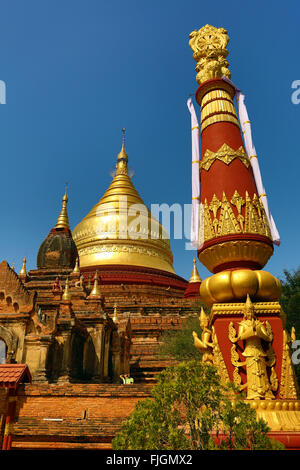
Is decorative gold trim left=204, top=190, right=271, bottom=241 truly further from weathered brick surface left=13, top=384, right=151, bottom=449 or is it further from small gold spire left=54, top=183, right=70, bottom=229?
small gold spire left=54, top=183, right=70, bottom=229

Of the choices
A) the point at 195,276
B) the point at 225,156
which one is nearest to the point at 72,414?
the point at 225,156

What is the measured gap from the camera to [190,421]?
490 centimetres

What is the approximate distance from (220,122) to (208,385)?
6.60 metres

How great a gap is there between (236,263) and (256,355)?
6.45 ft

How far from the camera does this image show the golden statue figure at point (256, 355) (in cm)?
679

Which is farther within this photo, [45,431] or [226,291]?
[45,431]

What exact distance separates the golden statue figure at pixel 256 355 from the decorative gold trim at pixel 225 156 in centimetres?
340

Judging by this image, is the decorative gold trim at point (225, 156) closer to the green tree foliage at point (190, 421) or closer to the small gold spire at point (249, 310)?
the small gold spire at point (249, 310)

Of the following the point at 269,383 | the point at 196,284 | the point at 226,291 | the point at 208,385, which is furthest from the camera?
the point at 196,284

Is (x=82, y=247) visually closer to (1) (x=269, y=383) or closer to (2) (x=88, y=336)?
(2) (x=88, y=336)

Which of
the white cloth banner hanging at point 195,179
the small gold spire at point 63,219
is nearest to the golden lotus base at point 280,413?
the white cloth banner hanging at point 195,179

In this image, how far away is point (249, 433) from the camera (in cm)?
464
